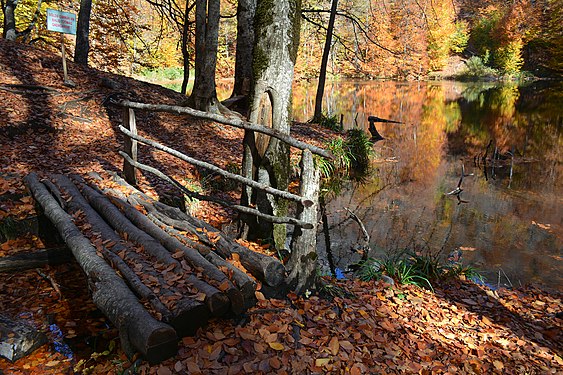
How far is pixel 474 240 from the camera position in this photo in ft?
25.3

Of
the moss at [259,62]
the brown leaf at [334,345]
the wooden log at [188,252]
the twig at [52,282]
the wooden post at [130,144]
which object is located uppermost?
the moss at [259,62]

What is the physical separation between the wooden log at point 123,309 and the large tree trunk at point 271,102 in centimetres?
203

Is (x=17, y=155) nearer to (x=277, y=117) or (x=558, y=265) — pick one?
(x=277, y=117)

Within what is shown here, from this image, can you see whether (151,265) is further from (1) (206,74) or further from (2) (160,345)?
(1) (206,74)

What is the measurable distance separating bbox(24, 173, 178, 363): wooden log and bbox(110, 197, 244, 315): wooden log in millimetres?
572

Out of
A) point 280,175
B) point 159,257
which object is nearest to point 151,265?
point 159,257

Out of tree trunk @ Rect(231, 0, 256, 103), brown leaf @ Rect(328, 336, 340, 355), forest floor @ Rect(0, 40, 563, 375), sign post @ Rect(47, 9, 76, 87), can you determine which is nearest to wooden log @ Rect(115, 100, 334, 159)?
forest floor @ Rect(0, 40, 563, 375)

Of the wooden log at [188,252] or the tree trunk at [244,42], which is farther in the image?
the tree trunk at [244,42]

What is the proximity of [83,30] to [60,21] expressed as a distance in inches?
156

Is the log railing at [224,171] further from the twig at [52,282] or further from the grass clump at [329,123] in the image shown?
the grass clump at [329,123]

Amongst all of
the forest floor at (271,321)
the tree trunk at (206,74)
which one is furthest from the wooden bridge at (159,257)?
the tree trunk at (206,74)

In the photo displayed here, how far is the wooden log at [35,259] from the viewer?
14.0 feet

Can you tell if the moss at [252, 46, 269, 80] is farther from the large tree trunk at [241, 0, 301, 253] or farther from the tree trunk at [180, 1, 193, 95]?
the tree trunk at [180, 1, 193, 95]

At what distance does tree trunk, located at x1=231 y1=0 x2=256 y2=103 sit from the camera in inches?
407
